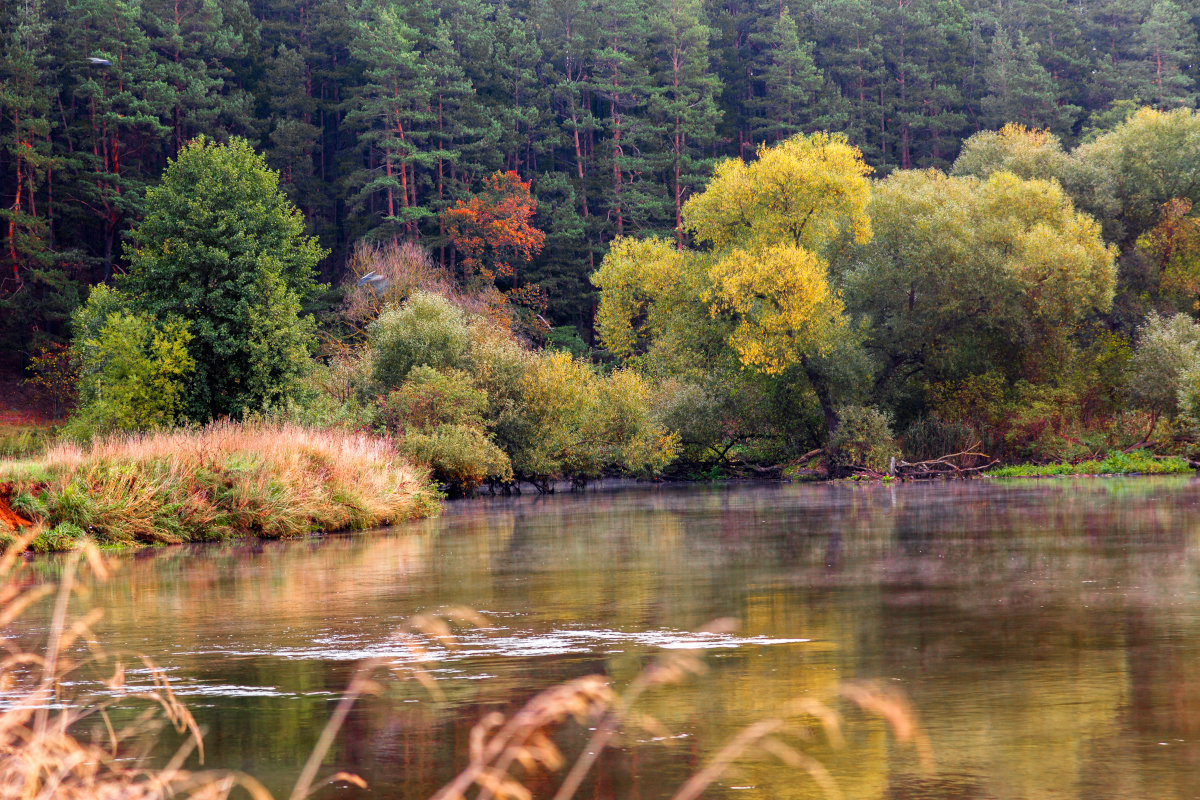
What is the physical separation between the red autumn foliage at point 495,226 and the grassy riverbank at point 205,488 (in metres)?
41.8

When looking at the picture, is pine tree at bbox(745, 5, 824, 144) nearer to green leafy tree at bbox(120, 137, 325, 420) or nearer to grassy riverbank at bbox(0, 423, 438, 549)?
green leafy tree at bbox(120, 137, 325, 420)

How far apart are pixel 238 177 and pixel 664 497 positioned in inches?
688

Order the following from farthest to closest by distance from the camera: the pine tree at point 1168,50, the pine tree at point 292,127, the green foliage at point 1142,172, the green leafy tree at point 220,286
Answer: the pine tree at point 1168,50 → the pine tree at point 292,127 → the green foliage at point 1142,172 → the green leafy tree at point 220,286

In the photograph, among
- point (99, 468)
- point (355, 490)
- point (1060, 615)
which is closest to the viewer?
point (1060, 615)

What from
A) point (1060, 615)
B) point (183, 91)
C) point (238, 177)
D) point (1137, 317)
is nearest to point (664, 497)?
point (238, 177)

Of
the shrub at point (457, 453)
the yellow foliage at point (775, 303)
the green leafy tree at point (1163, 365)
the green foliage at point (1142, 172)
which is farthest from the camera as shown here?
the green foliage at point (1142, 172)

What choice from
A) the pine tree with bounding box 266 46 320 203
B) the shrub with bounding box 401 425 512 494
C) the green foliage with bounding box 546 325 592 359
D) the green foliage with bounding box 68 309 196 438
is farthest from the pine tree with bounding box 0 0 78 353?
the shrub with bounding box 401 425 512 494

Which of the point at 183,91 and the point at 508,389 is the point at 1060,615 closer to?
the point at 508,389

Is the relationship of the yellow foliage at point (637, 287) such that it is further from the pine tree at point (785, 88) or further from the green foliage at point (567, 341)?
the pine tree at point (785, 88)

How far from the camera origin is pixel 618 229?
3231 inches

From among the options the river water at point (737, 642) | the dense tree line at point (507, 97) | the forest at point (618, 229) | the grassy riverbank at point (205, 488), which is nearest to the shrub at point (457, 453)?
the forest at point (618, 229)

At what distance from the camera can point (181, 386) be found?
134 feet

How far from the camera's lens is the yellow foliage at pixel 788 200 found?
1955 inches

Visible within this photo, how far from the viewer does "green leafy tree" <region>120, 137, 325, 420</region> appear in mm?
41406
